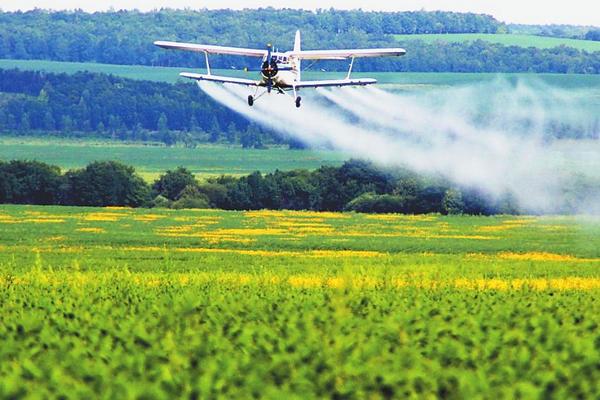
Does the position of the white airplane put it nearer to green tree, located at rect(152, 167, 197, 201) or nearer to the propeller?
the propeller

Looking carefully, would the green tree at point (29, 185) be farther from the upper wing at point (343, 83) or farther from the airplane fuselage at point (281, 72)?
the airplane fuselage at point (281, 72)

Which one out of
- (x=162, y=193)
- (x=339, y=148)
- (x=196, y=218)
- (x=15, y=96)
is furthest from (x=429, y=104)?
(x=15, y=96)

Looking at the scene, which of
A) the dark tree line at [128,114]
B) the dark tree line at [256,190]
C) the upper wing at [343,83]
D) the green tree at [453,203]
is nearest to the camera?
the upper wing at [343,83]

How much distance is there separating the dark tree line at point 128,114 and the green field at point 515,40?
27593 millimetres

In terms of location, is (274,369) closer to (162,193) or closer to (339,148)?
(162,193)

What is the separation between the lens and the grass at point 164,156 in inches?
6088

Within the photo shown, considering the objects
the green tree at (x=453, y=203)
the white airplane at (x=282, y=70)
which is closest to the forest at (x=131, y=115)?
the green tree at (x=453, y=203)

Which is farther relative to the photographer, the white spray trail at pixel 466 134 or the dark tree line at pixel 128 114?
the dark tree line at pixel 128 114

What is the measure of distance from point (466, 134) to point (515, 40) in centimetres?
9395

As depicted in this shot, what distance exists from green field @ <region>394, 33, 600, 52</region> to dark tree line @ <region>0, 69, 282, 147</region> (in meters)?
27.6

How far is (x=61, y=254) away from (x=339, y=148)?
303 feet

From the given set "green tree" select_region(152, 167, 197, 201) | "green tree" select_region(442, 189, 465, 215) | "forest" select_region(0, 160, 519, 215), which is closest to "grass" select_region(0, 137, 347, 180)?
"green tree" select_region(152, 167, 197, 201)

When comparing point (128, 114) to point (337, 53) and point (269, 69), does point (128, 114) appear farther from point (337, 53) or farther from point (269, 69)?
point (269, 69)

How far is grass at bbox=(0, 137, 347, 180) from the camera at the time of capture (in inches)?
6088
